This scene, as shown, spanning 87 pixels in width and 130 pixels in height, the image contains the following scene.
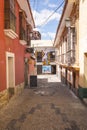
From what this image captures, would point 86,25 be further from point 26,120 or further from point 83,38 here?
point 26,120

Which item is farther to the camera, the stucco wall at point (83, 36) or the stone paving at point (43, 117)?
the stucco wall at point (83, 36)

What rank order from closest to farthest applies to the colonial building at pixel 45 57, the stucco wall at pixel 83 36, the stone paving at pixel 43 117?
the stone paving at pixel 43 117 < the stucco wall at pixel 83 36 < the colonial building at pixel 45 57

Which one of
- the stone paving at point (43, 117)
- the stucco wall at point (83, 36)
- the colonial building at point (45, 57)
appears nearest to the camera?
the stone paving at point (43, 117)

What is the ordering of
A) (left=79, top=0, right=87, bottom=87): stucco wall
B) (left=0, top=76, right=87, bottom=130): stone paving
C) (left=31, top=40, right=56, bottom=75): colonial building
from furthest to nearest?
(left=31, top=40, right=56, bottom=75): colonial building, (left=79, top=0, right=87, bottom=87): stucco wall, (left=0, top=76, right=87, bottom=130): stone paving

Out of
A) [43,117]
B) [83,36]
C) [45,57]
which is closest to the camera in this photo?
[43,117]

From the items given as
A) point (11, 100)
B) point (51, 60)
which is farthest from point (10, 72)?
point (51, 60)

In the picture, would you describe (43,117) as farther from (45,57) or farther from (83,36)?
(45,57)

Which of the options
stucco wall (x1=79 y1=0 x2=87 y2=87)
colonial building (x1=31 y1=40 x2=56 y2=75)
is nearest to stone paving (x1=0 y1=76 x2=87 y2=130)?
stucco wall (x1=79 y1=0 x2=87 y2=87)

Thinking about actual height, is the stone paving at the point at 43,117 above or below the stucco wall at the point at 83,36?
below

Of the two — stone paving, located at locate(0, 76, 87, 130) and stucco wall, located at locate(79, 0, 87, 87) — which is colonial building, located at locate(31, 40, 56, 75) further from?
stone paving, located at locate(0, 76, 87, 130)

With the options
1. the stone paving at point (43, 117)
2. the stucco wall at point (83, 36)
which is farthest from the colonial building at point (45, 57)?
the stone paving at point (43, 117)

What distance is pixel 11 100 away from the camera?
1115 centimetres

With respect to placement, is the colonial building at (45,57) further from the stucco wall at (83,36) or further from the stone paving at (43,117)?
the stone paving at (43,117)

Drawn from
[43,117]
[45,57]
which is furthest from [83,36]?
[45,57]
